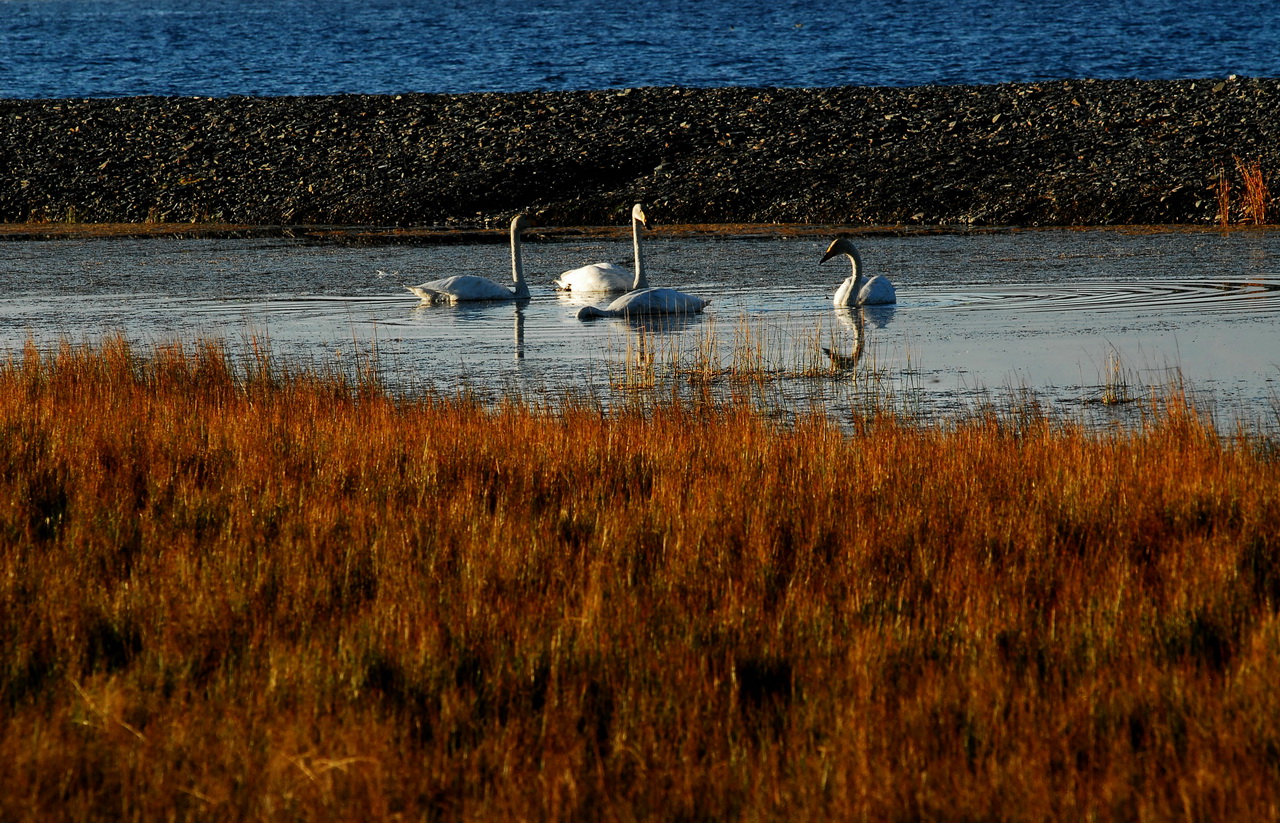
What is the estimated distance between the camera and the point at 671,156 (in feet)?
109

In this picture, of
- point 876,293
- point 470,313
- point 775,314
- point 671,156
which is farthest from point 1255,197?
point 470,313

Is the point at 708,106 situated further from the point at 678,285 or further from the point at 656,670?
the point at 656,670

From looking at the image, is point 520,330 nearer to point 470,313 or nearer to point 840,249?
point 470,313

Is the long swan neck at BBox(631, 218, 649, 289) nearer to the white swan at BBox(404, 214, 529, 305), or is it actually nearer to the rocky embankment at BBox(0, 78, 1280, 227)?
the white swan at BBox(404, 214, 529, 305)

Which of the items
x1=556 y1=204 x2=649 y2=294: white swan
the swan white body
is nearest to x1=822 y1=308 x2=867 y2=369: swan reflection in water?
the swan white body

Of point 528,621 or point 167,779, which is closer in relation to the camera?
point 167,779

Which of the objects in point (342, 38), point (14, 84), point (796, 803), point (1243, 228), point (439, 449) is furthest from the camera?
point (342, 38)

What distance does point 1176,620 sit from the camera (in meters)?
5.07

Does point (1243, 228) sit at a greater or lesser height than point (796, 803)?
greater

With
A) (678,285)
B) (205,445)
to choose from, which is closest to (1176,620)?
(205,445)

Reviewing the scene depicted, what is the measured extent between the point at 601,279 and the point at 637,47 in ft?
237

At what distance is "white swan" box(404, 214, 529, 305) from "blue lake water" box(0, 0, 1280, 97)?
155 ft

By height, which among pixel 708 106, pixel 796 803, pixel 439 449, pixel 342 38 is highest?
pixel 342 38

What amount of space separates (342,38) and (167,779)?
3909 inches
